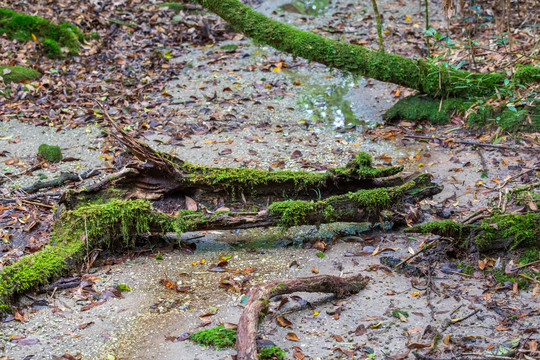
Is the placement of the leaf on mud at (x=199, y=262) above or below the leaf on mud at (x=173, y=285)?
above

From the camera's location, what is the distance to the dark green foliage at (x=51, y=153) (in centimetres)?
616

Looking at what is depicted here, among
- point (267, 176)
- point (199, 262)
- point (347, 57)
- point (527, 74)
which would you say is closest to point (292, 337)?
point (199, 262)

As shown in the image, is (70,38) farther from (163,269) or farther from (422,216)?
(422,216)

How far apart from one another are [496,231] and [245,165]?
303cm

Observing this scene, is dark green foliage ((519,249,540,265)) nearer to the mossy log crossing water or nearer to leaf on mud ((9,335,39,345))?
the mossy log crossing water

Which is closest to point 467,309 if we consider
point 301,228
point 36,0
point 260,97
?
point 301,228

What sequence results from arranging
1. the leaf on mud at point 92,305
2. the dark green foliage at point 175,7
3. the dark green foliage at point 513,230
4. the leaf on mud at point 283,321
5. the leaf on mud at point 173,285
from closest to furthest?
the leaf on mud at point 283,321, the leaf on mud at point 92,305, the dark green foliage at point 513,230, the leaf on mud at point 173,285, the dark green foliage at point 175,7

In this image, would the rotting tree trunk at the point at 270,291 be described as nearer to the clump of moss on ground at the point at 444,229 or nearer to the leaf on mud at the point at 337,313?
the leaf on mud at the point at 337,313

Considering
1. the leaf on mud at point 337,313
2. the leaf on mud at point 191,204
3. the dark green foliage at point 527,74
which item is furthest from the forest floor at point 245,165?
the dark green foliage at point 527,74

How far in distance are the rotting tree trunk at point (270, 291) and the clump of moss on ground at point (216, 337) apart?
0.20 m

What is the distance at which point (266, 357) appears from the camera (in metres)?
3.16

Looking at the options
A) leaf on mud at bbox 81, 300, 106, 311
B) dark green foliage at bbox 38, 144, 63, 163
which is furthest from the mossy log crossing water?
dark green foliage at bbox 38, 144, 63, 163

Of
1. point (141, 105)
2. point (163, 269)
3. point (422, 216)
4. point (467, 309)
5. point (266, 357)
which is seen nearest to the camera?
point (266, 357)

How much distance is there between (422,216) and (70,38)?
7341 millimetres
